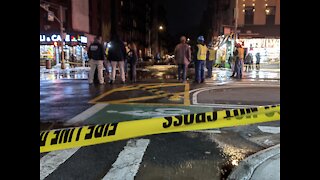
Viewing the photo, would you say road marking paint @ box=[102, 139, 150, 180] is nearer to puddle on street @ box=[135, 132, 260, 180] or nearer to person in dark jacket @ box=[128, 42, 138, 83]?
puddle on street @ box=[135, 132, 260, 180]

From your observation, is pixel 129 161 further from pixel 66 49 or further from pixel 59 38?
pixel 66 49

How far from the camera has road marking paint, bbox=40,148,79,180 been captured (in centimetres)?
465

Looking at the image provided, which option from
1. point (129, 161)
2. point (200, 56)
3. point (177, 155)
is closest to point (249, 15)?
point (200, 56)

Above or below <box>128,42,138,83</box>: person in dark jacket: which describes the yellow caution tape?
below

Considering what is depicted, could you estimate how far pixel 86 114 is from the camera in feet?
27.8

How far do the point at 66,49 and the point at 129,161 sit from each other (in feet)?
137

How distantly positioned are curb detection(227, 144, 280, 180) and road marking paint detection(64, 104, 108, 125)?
381 centimetres

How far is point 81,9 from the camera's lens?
54219 mm

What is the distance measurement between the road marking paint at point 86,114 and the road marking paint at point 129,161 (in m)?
1.97

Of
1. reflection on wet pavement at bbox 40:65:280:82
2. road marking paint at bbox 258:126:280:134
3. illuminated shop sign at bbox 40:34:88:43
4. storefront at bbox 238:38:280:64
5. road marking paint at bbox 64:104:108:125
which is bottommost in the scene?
road marking paint at bbox 258:126:280:134

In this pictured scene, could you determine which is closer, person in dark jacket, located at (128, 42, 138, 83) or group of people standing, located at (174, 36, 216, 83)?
group of people standing, located at (174, 36, 216, 83)

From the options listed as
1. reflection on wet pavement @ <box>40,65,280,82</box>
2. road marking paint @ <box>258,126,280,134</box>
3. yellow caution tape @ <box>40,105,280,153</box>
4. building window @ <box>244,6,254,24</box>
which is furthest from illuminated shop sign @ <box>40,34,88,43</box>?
yellow caution tape @ <box>40,105,280,153</box>
